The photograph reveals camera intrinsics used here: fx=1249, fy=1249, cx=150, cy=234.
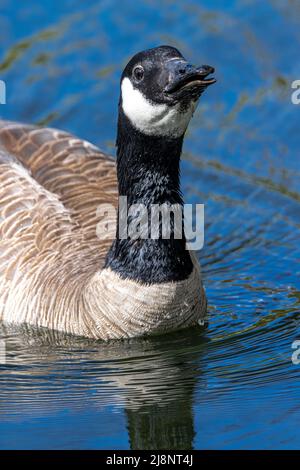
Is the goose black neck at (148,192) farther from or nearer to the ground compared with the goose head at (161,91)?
nearer to the ground

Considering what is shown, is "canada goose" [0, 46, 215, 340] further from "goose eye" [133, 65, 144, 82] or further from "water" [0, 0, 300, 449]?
"water" [0, 0, 300, 449]

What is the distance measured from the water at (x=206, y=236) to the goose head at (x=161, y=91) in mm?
2206

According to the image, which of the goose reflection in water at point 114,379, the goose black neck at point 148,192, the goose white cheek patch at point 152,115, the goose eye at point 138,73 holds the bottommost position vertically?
the goose reflection in water at point 114,379

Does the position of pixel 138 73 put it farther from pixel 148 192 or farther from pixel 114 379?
pixel 114 379

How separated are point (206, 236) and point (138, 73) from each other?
4.49 meters

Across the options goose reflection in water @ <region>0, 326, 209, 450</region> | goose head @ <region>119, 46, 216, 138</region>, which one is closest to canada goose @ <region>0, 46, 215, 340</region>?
goose head @ <region>119, 46, 216, 138</region>

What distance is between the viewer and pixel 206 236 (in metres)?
14.9

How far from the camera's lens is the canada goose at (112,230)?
10.7 metres

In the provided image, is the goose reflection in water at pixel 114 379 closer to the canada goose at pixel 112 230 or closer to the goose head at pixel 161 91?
the canada goose at pixel 112 230

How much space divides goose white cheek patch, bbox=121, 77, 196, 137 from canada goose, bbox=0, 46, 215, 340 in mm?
11

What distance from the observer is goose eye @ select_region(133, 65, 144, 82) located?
10.7 metres

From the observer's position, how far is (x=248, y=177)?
16234 millimetres

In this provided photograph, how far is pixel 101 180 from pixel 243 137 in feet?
14.0

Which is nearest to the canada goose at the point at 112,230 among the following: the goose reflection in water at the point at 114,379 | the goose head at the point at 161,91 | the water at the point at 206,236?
the goose head at the point at 161,91
